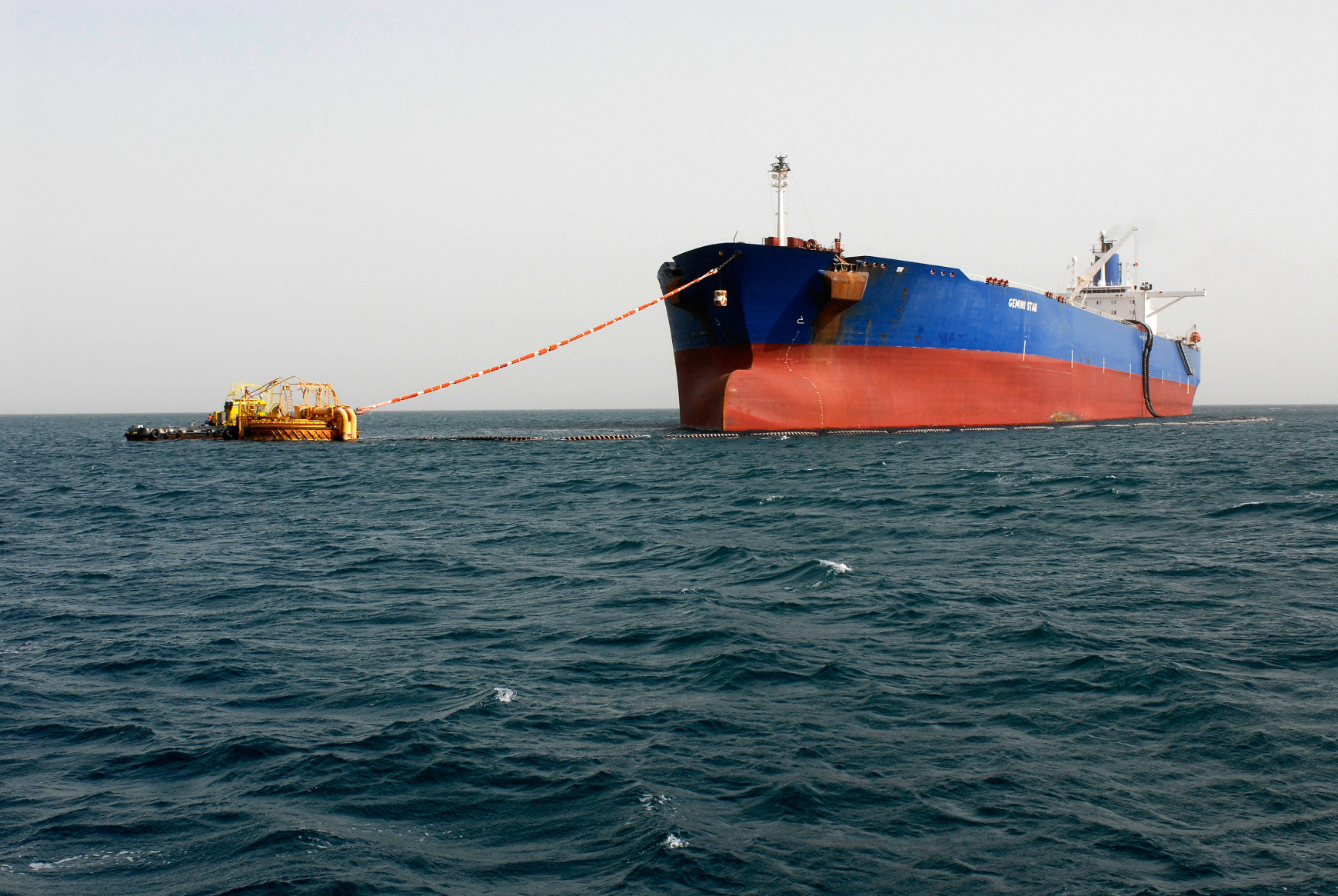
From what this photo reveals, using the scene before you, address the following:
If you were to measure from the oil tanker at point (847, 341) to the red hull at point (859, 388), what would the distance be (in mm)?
58

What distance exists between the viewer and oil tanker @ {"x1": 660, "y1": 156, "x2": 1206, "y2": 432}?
3353 centimetres

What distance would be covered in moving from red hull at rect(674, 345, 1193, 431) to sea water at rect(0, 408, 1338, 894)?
17.7 metres

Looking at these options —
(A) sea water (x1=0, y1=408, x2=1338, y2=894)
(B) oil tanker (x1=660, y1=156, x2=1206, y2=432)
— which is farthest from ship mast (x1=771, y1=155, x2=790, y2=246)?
(A) sea water (x1=0, y1=408, x2=1338, y2=894)

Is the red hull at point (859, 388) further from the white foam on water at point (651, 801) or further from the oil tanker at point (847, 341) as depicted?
the white foam on water at point (651, 801)

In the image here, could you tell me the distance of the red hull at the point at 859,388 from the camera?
34656 millimetres

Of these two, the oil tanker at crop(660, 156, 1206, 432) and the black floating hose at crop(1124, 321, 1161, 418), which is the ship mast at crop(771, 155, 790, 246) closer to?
the oil tanker at crop(660, 156, 1206, 432)

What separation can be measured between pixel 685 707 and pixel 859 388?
Answer: 98.7 feet

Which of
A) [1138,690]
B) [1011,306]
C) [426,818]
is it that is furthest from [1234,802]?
[1011,306]

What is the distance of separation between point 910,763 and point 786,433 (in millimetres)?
29722

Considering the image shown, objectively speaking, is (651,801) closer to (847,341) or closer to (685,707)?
(685,707)

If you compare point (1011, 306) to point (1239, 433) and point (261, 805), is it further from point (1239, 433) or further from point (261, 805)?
point (261, 805)

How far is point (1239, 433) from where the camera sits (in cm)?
4944

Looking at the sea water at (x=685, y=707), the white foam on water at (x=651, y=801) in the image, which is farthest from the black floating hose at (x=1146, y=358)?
the white foam on water at (x=651, y=801)

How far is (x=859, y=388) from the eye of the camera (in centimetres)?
3606
